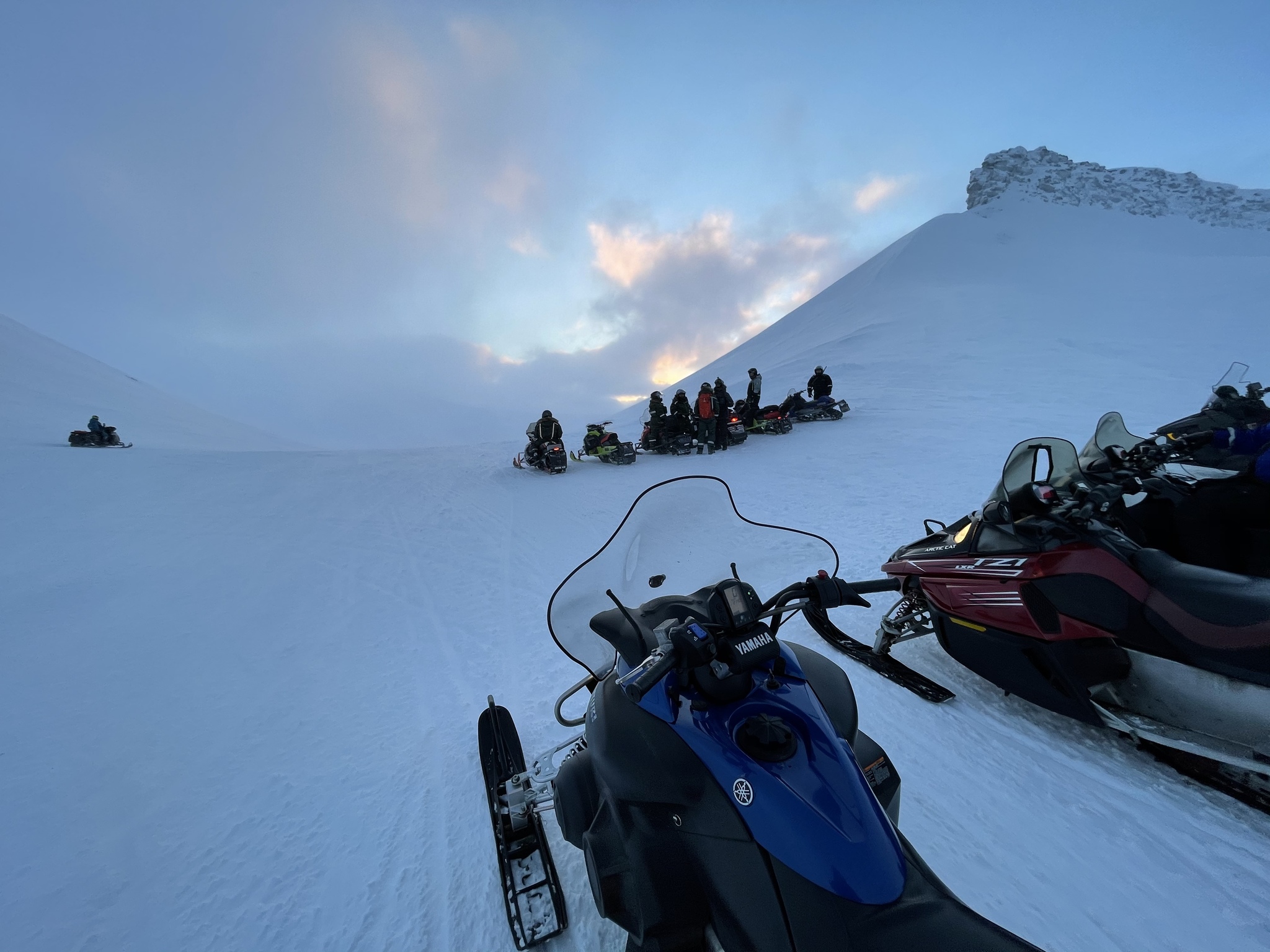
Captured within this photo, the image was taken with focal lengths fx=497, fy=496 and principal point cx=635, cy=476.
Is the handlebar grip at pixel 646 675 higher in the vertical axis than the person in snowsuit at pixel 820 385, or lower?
lower

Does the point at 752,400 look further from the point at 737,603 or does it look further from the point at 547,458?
the point at 737,603

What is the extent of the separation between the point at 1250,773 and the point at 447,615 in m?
4.94

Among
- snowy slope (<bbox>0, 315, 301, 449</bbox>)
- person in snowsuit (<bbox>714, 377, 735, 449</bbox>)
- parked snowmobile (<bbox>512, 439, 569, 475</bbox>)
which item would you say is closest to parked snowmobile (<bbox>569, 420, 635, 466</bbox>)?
parked snowmobile (<bbox>512, 439, 569, 475</bbox>)

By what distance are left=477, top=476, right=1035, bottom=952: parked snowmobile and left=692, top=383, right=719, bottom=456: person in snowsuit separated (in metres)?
8.89

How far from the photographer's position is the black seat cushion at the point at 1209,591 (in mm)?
2150

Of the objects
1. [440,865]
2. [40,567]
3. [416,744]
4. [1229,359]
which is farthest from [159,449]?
[1229,359]

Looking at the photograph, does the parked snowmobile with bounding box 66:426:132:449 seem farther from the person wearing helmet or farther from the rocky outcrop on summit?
the rocky outcrop on summit

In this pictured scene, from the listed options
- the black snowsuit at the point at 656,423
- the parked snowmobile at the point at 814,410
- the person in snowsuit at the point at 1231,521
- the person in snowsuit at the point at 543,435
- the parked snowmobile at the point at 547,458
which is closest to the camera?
the person in snowsuit at the point at 1231,521

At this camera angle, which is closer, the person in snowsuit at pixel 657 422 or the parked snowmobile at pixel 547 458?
the parked snowmobile at pixel 547 458

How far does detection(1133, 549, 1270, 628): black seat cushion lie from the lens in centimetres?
215

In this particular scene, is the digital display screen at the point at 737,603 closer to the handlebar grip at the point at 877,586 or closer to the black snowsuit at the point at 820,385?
the handlebar grip at the point at 877,586

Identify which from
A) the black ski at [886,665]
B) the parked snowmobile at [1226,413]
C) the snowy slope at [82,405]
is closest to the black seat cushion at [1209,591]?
the black ski at [886,665]

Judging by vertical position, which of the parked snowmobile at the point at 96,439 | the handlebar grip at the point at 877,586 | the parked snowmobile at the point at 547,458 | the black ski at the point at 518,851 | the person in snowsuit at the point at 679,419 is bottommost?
the black ski at the point at 518,851

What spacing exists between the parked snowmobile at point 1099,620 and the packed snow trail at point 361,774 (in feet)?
0.77
